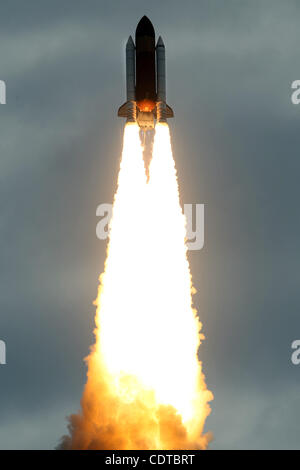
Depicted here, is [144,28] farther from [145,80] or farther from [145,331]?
[145,331]

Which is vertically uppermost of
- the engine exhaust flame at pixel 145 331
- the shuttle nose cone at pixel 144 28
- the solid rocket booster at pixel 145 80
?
the shuttle nose cone at pixel 144 28

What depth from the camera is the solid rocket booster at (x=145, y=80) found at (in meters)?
104

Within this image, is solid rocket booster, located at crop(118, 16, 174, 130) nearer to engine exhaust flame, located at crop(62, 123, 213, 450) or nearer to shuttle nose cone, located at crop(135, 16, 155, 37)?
shuttle nose cone, located at crop(135, 16, 155, 37)

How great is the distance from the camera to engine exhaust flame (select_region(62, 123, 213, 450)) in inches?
4008

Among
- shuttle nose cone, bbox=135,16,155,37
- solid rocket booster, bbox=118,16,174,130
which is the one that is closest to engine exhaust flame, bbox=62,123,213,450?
solid rocket booster, bbox=118,16,174,130

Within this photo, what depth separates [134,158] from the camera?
105 m

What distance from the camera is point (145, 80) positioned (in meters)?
105

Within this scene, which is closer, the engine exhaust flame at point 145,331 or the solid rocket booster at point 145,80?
the engine exhaust flame at point 145,331

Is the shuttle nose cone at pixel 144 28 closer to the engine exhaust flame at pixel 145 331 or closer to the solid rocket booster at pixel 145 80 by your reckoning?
the solid rocket booster at pixel 145 80

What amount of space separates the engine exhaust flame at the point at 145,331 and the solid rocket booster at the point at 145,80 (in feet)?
3.70

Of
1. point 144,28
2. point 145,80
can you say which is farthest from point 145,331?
point 144,28

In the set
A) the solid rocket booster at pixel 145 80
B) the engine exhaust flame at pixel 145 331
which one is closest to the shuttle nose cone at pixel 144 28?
the solid rocket booster at pixel 145 80
